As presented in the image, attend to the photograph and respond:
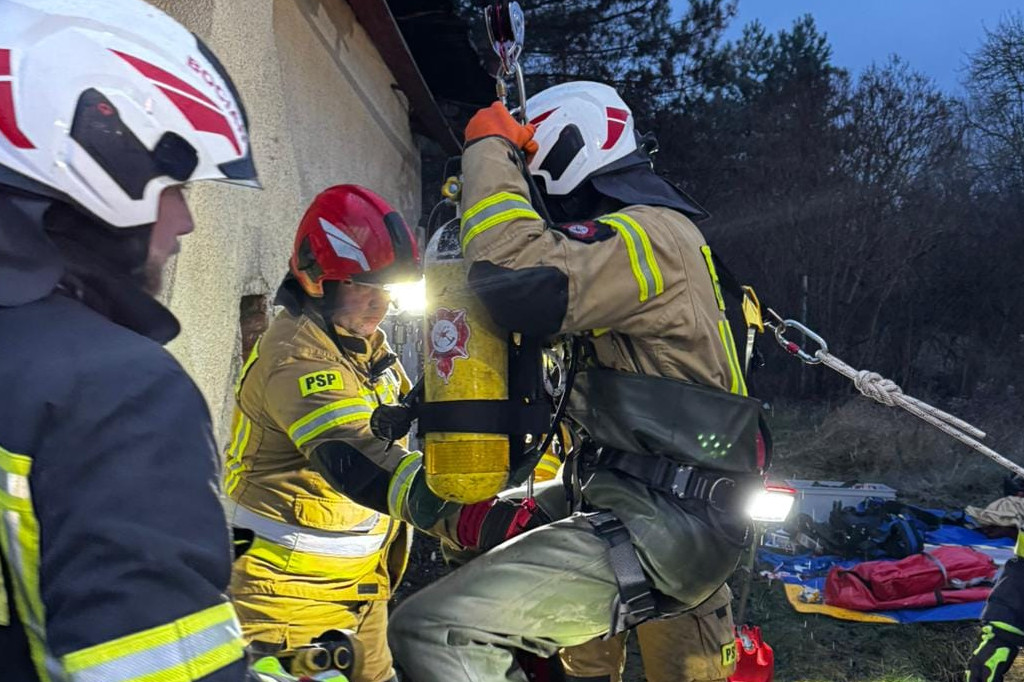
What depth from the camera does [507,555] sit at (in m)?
2.15

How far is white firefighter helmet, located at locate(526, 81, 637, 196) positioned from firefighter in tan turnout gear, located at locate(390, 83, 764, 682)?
108mm

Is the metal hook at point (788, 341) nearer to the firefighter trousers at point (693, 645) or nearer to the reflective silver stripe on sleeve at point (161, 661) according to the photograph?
the firefighter trousers at point (693, 645)

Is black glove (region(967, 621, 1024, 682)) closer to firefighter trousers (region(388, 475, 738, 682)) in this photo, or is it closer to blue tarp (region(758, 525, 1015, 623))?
blue tarp (region(758, 525, 1015, 623))

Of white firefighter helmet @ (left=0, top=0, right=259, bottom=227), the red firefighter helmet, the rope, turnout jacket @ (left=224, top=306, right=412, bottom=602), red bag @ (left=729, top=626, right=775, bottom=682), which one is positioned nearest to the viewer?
white firefighter helmet @ (left=0, top=0, right=259, bottom=227)

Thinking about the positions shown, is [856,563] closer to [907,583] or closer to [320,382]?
[907,583]

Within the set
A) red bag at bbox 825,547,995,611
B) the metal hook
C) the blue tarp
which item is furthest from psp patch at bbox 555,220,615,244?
red bag at bbox 825,547,995,611

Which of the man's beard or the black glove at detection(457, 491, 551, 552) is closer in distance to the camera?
the man's beard

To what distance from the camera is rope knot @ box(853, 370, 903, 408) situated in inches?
147

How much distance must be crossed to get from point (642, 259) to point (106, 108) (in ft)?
4.12

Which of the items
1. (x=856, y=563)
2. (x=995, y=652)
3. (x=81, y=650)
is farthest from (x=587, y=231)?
(x=856, y=563)

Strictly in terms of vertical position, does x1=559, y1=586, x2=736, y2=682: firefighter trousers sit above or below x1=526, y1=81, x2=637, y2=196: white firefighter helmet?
below

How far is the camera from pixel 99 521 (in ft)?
3.34

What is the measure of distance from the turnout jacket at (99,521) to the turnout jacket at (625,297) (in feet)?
3.56

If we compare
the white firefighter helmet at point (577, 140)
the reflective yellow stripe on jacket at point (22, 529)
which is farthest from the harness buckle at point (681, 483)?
the reflective yellow stripe on jacket at point (22, 529)
